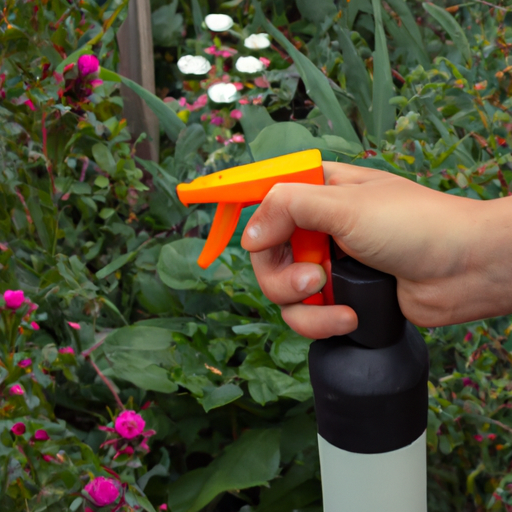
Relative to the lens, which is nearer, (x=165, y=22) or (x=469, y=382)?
(x=469, y=382)

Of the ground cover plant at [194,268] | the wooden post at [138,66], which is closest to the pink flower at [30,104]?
the ground cover plant at [194,268]

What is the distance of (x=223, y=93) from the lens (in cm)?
97

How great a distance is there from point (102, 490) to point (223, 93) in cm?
61

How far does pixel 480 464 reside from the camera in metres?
0.70

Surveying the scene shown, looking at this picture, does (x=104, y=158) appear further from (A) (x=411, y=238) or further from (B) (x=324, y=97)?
(A) (x=411, y=238)

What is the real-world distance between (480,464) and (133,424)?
0.39 meters

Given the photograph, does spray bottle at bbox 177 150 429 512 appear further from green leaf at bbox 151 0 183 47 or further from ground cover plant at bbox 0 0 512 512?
green leaf at bbox 151 0 183 47

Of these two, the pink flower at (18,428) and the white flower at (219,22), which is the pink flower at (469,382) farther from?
the white flower at (219,22)

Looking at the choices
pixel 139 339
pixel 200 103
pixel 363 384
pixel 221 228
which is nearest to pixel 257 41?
pixel 200 103

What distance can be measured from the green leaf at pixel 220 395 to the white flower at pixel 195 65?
536 millimetres

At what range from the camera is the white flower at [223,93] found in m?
0.96

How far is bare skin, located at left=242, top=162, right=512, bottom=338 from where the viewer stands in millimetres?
388

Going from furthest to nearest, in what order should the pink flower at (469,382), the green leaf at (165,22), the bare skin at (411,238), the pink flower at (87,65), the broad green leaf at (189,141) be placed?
1. the green leaf at (165,22)
2. the broad green leaf at (189,141)
3. the pink flower at (87,65)
4. the pink flower at (469,382)
5. the bare skin at (411,238)

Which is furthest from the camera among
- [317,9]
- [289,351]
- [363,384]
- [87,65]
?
[317,9]
